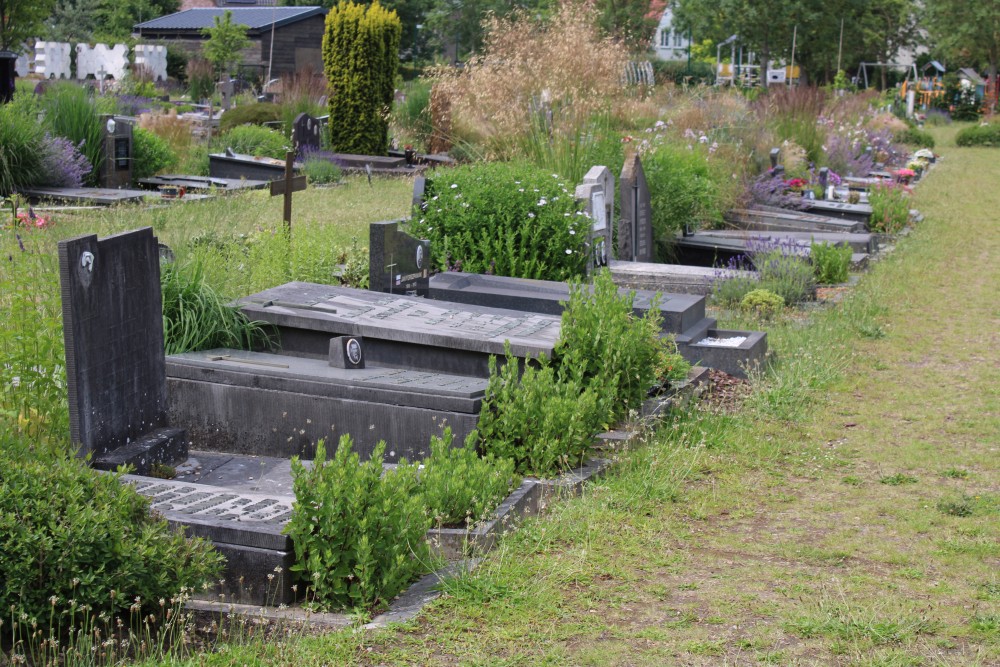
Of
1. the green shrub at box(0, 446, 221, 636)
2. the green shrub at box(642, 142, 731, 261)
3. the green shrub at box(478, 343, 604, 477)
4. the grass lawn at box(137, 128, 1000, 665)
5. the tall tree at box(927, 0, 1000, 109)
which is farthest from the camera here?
the tall tree at box(927, 0, 1000, 109)

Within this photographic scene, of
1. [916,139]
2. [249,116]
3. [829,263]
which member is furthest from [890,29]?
[829,263]

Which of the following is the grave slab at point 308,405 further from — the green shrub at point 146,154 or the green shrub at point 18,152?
the green shrub at point 146,154

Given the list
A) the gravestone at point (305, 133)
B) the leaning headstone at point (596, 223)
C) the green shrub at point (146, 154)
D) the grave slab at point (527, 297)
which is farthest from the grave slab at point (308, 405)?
the gravestone at point (305, 133)

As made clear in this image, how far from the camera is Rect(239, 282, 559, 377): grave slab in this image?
6.11 m

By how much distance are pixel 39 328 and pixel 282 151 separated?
14.7 m

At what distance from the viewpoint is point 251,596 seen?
12.9 ft

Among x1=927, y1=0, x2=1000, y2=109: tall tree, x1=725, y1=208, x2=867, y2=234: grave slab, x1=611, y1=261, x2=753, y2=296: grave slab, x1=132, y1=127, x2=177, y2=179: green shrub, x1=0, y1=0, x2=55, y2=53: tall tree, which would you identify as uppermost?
x1=927, y1=0, x2=1000, y2=109: tall tree

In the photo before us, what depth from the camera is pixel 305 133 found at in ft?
63.8

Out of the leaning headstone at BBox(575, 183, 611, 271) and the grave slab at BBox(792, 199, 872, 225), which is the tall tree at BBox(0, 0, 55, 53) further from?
the leaning headstone at BBox(575, 183, 611, 271)

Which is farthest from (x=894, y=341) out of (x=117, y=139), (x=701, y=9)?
(x=701, y=9)

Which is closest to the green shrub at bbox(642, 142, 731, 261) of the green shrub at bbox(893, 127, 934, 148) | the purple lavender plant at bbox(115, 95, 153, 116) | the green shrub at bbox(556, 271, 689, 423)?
the green shrub at bbox(556, 271, 689, 423)

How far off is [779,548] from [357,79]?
1726 cm

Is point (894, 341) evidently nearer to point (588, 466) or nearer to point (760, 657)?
point (588, 466)

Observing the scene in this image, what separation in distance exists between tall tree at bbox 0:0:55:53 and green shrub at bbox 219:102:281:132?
453 inches
